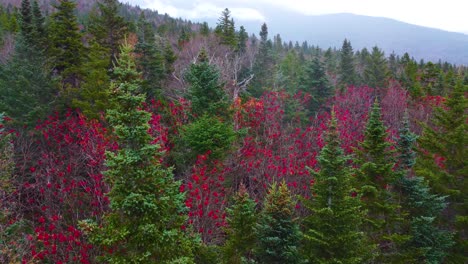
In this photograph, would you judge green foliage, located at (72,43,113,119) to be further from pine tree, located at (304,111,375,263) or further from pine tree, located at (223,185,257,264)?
pine tree, located at (304,111,375,263)

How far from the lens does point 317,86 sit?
34.0 m

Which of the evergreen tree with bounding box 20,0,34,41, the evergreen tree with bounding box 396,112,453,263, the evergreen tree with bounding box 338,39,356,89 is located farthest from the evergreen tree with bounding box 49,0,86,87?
the evergreen tree with bounding box 338,39,356,89

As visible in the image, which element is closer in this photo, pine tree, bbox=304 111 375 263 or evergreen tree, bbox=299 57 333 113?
pine tree, bbox=304 111 375 263

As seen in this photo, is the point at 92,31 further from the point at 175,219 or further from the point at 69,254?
the point at 175,219

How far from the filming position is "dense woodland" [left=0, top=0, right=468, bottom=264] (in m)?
8.35

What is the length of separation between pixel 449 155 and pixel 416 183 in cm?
264

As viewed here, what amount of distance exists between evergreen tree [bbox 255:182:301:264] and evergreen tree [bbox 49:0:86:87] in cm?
1702

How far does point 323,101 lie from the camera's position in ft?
109

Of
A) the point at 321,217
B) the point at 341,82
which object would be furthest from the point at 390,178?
the point at 341,82

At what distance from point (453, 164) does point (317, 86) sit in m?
19.8

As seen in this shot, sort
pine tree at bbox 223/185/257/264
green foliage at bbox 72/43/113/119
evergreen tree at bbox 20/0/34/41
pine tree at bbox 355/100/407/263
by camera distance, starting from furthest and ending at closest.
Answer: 1. evergreen tree at bbox 20/0/34/41
2. green foliage at bbox 72/43/113/119
3. pine tree at bbox 355/100/407/263
4. pine tree at bbox 223/185/257/264

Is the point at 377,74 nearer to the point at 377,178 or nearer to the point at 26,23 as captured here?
the point at 377,178

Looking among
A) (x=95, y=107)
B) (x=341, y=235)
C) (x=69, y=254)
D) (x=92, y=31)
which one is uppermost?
(x=92, y=31)

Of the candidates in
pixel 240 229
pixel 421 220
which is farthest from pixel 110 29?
pixel 421 220
